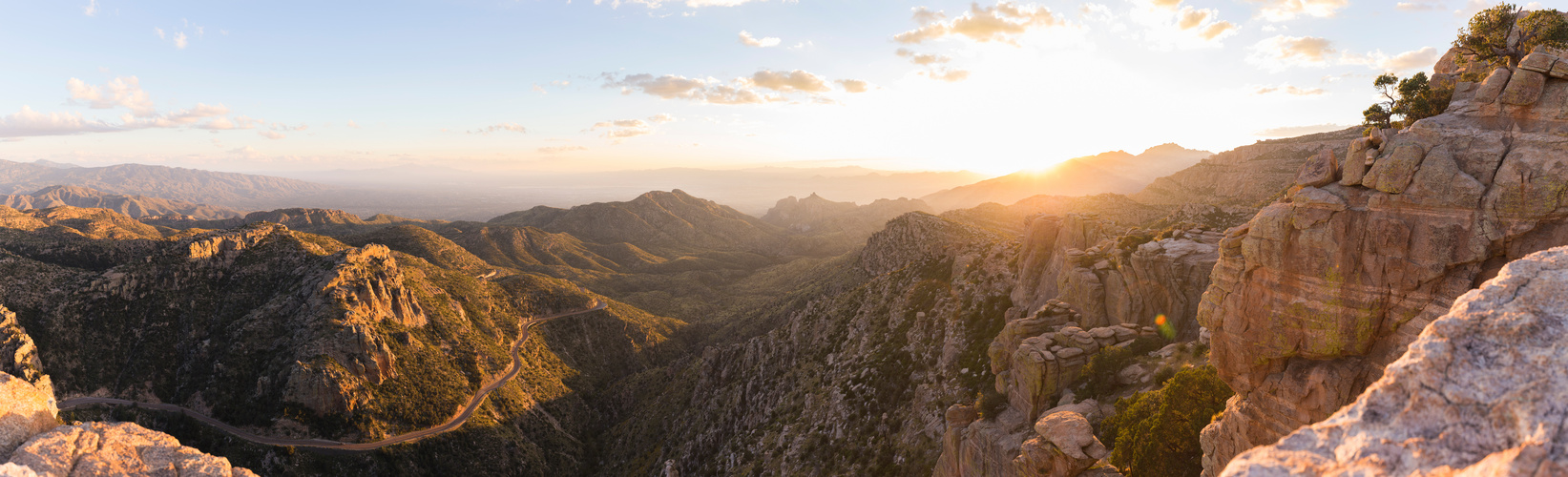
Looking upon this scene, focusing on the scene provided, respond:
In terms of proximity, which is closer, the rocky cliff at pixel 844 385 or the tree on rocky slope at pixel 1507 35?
the tree on rocky slope at pixel 1507 35

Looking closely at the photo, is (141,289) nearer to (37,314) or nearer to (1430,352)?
(37,314)

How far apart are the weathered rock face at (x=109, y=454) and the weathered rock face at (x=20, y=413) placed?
0.35 m

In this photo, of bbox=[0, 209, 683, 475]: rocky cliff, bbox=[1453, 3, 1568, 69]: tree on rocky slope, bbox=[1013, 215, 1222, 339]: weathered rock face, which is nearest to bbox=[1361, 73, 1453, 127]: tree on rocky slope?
bbox=[1453, 3, 1568, 69]: tree on rocky slope

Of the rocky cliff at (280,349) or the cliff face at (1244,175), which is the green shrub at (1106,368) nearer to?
the cliff face at (1244,175)

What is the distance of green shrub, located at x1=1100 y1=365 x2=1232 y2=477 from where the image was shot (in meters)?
25.5

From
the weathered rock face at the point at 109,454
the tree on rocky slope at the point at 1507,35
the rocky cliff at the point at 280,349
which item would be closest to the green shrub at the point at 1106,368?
the tree on rocky slope at the point at 1507,35

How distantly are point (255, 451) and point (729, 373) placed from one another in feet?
215

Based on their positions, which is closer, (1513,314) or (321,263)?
(1513,314)

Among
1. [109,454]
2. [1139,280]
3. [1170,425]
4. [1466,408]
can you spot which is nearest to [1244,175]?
[1139,280]

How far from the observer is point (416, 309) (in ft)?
344

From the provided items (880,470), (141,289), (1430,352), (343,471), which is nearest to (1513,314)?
(1430,352)

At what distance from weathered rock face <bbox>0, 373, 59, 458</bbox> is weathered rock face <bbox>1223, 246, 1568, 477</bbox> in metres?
27.5

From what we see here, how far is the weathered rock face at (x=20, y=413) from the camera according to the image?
13.5 meters

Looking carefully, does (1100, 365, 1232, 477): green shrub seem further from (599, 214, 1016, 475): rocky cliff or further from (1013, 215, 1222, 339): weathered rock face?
(599, 214, 1016, 475): rocky cliff
